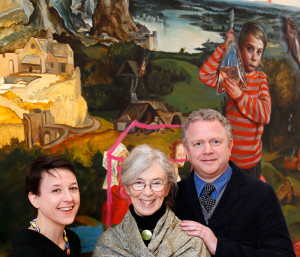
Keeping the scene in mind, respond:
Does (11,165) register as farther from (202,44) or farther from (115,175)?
(202,44)

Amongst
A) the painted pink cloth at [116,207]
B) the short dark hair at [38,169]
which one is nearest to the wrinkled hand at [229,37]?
the painted pink cloth at [116,207]

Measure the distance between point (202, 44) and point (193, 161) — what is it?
1387 mm

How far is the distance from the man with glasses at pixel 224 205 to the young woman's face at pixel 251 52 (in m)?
1.36

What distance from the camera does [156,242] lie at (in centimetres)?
182

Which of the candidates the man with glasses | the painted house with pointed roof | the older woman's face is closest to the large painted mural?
the painted house with pointed roof

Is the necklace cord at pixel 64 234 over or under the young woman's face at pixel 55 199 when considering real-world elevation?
under

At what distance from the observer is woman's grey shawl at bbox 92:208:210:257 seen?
5.96 ft

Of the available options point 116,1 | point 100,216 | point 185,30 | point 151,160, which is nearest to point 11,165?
point 100,216

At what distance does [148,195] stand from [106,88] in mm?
1263

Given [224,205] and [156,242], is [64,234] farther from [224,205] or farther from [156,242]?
[224,205]

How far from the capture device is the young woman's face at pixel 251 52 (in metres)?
3.25

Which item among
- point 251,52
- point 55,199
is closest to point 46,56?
point 55,199

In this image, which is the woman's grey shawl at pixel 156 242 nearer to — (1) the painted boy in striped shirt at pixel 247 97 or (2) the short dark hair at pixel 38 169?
(2) the short dark hair at pixel 38 169

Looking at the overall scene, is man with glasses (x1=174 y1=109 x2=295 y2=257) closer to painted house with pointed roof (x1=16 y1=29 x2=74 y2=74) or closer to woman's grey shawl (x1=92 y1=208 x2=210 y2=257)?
woman's grey shawl (x1=92 y1=208 x2=210 y2=257)
